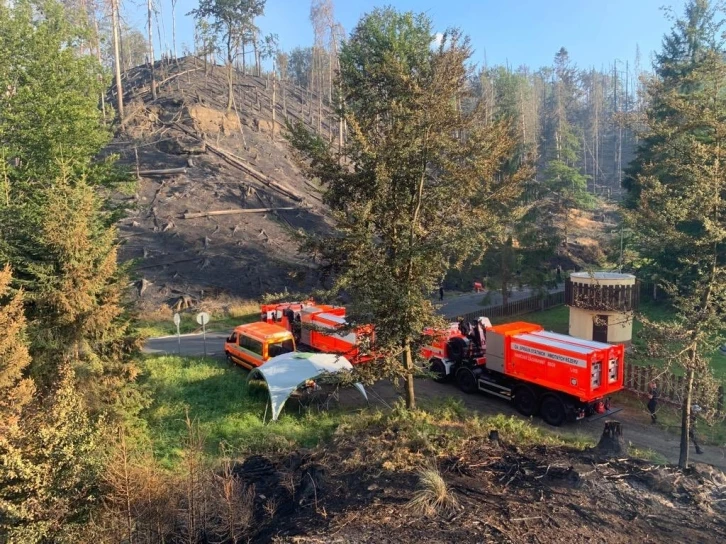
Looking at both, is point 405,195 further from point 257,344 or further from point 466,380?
point 257,344

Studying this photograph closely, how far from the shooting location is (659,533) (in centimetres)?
734

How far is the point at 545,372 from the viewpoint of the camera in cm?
1530

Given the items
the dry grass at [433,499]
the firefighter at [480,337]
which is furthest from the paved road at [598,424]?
the dry grass at [433,499]

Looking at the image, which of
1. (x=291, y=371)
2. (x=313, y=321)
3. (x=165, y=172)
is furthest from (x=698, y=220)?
(x=165, y=172)

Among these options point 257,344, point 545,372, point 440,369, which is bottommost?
point 440,369

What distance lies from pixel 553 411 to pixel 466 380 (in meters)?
3.52

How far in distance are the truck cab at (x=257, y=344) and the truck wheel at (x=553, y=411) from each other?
9.49m

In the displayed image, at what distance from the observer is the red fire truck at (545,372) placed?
47.6 ft

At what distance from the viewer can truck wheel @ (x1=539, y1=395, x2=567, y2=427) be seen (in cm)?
1505

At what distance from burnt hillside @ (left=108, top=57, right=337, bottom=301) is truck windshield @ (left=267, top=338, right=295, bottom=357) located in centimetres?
658

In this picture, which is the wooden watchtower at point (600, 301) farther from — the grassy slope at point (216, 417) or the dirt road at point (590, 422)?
the grassy slope at point (216, 417)

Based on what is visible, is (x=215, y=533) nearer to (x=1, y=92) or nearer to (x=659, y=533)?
(x=659, y=533)

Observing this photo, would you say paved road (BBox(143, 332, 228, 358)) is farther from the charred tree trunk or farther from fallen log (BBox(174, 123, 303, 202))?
fallen log (BBox(174, 123, 303, 202))

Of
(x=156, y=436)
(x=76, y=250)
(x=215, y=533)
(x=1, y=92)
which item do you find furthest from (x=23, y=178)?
(x=215, y=533)
